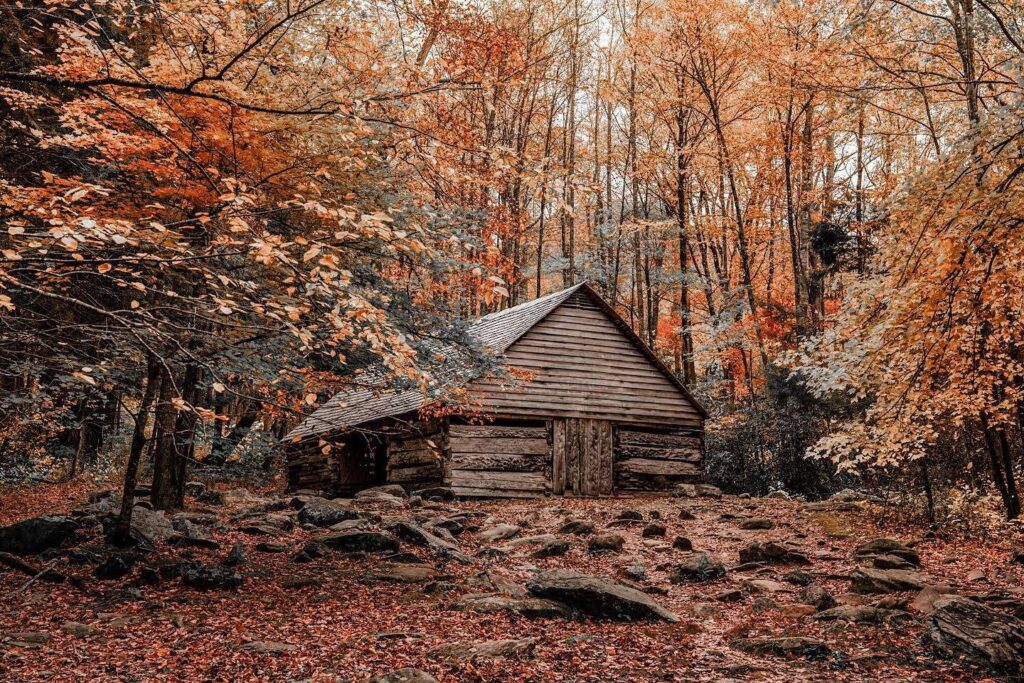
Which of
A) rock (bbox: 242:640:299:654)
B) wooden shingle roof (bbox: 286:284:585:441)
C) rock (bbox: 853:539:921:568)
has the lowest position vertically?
rock (bbox: 242:640:299:654)

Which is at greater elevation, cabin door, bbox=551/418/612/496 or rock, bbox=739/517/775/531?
cabin door, bbox=551/418/612/496

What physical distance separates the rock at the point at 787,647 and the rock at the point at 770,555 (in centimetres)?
375

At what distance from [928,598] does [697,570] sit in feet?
9.89

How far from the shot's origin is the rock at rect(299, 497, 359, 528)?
12625 millimetres

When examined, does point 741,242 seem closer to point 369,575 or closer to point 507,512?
point 507,512

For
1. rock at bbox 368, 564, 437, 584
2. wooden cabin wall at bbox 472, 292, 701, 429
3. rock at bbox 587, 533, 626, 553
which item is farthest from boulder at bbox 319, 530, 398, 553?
wooden cabin wall at bbox 472, 292, 701, 429

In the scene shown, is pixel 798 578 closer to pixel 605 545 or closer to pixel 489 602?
pixel 605 545

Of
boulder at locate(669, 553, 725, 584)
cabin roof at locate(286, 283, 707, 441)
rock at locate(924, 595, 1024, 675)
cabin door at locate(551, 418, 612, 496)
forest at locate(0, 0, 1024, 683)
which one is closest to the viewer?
forest at locate(0, 0, 1024, 683)

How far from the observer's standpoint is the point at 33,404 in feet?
42.0

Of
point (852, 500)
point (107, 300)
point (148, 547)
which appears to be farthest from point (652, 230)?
point (148, 547)

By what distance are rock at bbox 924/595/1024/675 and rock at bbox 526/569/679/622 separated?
2.56 m

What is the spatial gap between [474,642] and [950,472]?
12119 millimetres

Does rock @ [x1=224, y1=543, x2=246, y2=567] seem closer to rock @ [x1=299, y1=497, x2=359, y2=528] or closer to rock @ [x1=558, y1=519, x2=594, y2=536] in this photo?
rock @ [x1=299, y1=497, x2=359, y2=528]

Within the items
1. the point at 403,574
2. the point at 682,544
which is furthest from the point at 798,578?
the point at 403,574
